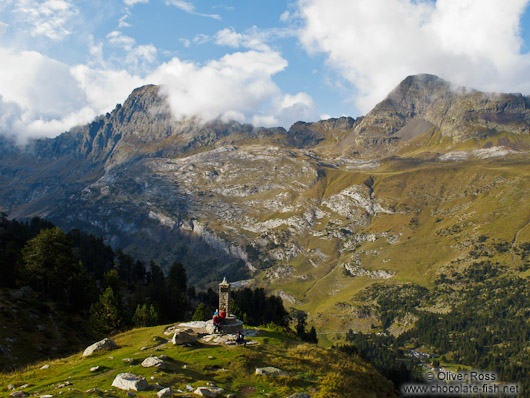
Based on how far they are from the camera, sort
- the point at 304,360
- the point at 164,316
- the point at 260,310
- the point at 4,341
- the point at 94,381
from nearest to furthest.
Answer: the point at 94,381, the point at 304,360, the point at 4,341, the point at 164,316, the point at 260,310

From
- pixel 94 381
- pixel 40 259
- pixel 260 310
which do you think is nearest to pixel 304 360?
pixel 94 381

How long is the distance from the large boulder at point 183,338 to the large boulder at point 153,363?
774 centimetres

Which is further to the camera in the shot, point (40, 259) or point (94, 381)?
point (40, 259)

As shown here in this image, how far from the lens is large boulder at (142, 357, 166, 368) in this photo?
32.3m

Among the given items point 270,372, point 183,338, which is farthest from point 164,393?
point 183,338

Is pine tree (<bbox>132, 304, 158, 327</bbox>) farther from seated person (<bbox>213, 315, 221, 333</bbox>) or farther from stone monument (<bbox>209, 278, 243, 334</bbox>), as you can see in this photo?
seated person (<bbox>213, 315, 221, 333</bbox>)

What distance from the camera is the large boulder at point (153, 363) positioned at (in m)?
32.3

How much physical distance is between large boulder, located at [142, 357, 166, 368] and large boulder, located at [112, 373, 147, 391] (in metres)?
3.81

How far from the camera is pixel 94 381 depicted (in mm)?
28953

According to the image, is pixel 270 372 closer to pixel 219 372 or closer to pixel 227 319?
pixel 219 372

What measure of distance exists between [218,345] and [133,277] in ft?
446

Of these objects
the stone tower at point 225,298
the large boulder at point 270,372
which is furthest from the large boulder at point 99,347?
the large boulder at point 270,372

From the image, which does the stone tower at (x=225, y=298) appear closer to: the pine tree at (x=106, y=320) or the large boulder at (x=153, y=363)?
the large boulder at (x=153, y=363)

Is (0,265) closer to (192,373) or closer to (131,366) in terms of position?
(131,366)
